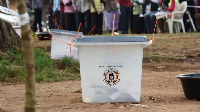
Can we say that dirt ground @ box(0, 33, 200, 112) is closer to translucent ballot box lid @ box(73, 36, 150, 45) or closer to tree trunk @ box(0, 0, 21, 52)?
translucent ballot box lid @ box(73, 36, 150, 45)

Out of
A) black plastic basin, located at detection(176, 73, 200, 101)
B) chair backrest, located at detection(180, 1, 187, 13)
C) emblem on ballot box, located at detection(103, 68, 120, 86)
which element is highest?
chair backrest, located at detection(180, 1, 187, 13)

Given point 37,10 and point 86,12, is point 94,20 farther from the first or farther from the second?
point 37,10

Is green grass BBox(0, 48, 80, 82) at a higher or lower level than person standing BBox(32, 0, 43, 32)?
lower

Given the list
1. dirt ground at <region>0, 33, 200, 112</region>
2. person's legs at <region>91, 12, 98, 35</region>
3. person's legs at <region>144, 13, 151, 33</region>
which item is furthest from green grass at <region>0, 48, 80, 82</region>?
person's legs at <region>144, 13, 151, 33</region>

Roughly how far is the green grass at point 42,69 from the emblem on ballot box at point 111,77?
2973 millimetres

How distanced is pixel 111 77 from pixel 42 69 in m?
3.62

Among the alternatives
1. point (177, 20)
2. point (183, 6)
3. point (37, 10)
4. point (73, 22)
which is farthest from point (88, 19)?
point (37, 10)

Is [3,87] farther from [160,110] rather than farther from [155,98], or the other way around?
[160,110]

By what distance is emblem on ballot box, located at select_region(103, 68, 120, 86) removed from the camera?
537 centimetres

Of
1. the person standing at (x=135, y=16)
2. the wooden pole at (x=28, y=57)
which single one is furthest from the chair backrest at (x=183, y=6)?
the wooden pole at (x=28, y=57)

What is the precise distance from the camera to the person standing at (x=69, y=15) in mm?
16812

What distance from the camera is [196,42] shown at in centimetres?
1298

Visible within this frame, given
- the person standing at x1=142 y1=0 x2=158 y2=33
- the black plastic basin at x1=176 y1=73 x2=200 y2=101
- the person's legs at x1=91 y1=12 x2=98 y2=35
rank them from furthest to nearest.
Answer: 1. the person standing at x1=142 y1=0 x2=158 y2=33
2. the person's legs at x1=91 y1=12 x2=98 y2=35
3. the black plastic basin at x1=176 y1=73 x2=200 y2=101

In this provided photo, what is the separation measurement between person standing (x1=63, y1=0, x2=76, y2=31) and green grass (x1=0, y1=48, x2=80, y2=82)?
281 inches
